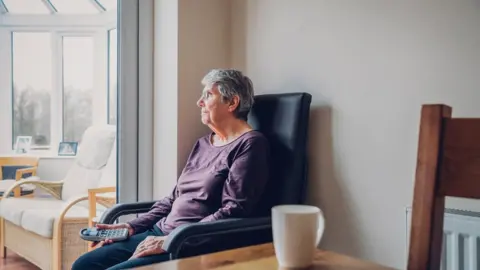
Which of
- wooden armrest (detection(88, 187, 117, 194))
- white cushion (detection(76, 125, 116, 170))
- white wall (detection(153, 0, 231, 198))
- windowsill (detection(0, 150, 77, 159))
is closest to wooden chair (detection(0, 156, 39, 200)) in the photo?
windowsill (detection(0, 150, 77, 159))

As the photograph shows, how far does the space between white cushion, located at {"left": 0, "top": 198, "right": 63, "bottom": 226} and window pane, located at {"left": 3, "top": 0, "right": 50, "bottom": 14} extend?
2.38m

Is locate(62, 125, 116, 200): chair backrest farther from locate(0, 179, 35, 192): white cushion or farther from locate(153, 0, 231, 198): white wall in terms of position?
locate(153, 0, 231, 198): white wall

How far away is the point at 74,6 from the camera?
4965 millimetres

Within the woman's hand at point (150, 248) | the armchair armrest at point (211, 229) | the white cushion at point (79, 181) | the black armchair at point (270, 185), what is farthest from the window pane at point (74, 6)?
the armchair armrest at point (211, 229)

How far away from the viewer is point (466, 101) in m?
1.52

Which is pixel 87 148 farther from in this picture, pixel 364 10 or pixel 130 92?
pixel 364 10

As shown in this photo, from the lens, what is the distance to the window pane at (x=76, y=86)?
16.1ft

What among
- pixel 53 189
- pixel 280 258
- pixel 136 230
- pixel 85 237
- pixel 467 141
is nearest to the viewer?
pixel 467 141

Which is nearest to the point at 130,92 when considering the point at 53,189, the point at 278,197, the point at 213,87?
the point at 213,87

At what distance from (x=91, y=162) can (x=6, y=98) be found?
2028 mm

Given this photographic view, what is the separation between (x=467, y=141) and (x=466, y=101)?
82 cm

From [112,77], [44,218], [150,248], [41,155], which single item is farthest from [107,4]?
[150,248]

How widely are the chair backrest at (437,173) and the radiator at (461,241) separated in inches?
28.3

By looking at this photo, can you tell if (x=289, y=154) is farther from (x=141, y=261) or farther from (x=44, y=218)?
(x=44, y=218)
